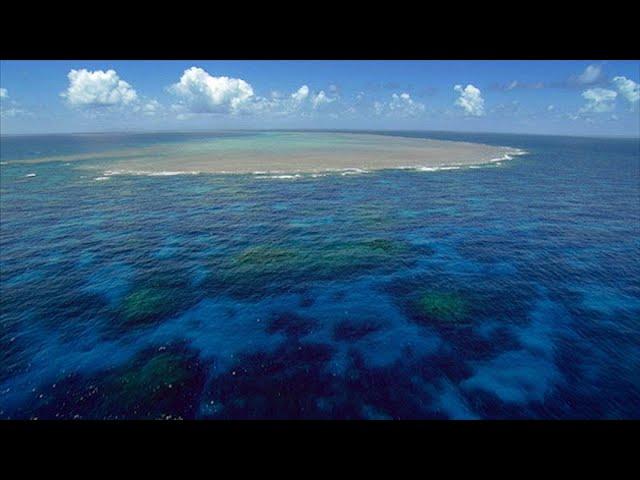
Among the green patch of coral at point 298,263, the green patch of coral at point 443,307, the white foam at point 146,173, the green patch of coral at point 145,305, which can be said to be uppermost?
the green patch of coral at point 443,307

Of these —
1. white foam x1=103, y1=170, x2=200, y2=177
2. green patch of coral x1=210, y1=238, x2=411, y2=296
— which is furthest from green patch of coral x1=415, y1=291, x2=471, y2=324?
white foam x1=103, y1=170, x2=200, y2=177

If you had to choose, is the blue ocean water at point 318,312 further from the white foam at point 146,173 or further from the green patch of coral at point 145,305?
the white foam at point 146,173

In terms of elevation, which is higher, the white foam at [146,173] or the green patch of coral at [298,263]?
the green patch of coral at [298,263]

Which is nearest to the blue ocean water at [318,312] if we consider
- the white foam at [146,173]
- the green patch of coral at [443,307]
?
the green patch of coral at [443,307]

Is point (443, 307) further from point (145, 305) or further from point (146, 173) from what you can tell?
point (146, 173)

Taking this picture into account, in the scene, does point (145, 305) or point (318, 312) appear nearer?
point (318, 312)

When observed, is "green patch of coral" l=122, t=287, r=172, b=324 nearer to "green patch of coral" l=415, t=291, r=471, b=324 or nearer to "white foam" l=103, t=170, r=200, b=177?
"green patch of coral" l=415, t=291, r=471, b=324

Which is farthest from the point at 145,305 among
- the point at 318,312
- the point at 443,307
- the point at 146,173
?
the point at 146,173

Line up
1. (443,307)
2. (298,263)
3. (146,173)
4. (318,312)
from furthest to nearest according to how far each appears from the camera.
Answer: (146,173), (298,263), (443,307), (318,312)
